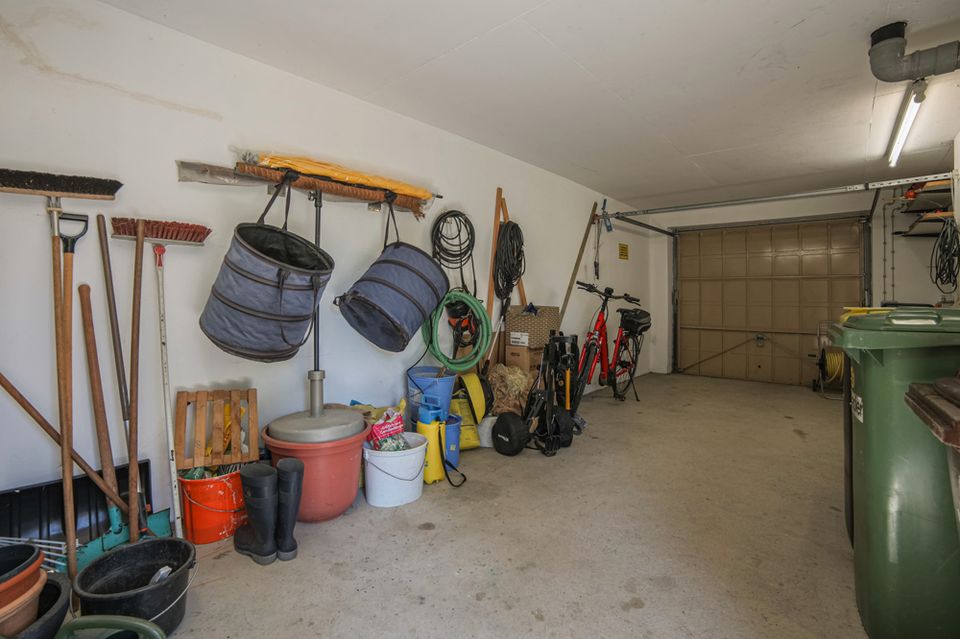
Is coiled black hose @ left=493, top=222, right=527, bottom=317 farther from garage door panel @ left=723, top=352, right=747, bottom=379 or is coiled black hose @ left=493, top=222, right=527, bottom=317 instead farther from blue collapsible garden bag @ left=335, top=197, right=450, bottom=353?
garage door panel @ left=723, top=352, right=747, bottom=379

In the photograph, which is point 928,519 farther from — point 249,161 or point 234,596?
point 249,161

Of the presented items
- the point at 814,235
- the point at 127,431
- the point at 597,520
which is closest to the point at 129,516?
the point at 127,431

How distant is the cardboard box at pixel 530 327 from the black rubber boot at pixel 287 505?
Result: 2475 millimetres

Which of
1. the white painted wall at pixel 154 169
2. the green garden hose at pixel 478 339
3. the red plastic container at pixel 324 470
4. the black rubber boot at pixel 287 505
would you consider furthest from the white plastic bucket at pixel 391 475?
the green garden hose at pixel 478 339

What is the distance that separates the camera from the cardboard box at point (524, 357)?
13.4ft

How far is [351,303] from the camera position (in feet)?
9.00

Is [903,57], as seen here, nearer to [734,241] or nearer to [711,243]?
[734,241]

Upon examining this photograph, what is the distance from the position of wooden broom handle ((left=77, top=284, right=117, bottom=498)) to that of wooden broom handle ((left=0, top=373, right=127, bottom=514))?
0.11ft

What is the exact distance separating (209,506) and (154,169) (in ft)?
5.54

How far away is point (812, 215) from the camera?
604cm

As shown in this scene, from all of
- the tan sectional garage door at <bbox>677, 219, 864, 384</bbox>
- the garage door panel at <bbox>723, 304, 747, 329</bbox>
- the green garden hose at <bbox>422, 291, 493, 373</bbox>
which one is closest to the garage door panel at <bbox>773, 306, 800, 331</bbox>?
the tan sectional garage door at <bbox>677, 219, 864, 384</bbox>

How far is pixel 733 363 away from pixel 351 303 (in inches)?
245

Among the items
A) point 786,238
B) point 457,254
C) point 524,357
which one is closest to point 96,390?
point 457,254

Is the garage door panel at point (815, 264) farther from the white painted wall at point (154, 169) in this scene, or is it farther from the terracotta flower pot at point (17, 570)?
the terracotta flower pot at point (17, 570)
